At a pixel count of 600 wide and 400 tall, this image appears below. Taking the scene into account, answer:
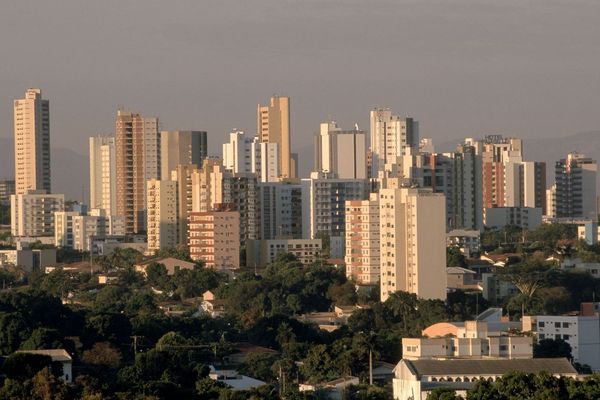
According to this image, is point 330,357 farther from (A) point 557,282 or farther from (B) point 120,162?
(B) point 120,162

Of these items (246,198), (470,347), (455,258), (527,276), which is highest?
(246,198)

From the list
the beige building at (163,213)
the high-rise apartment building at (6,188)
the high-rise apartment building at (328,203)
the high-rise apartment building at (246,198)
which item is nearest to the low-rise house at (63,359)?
the high-rise apartment building at (246,198)

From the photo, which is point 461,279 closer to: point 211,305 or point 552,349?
point 211,305

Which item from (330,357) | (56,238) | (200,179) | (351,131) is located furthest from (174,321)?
(351,131)

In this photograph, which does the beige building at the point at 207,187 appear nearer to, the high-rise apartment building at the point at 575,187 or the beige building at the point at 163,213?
the beige building at the point at 163,213

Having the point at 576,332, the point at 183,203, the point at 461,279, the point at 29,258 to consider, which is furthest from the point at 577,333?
the point at 183,203

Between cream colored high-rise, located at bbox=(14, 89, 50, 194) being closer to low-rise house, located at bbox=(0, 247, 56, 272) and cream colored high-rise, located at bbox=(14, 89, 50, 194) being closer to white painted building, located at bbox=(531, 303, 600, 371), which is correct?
low-rise house, located at bbox=(0, 247, 56, 272)
